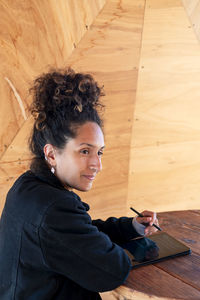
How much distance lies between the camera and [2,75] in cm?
219

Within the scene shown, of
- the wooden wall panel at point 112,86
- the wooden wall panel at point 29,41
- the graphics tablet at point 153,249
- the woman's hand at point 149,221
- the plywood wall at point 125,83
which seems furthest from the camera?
the wooden wall panel at point 112,86

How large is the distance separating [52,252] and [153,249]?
0.46m

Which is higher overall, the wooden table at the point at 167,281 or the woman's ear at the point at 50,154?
the woman's ear at the point at 50,154

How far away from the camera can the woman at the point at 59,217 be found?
1.18 meters

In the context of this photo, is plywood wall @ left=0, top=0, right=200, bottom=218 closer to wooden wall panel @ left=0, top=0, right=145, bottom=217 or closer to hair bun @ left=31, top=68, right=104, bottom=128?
wooden wall panel @ left=0, top=0, right=145, bottom=217

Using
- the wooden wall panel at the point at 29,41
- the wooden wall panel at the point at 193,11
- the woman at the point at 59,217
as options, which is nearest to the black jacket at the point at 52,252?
the woman at the point at 59,217

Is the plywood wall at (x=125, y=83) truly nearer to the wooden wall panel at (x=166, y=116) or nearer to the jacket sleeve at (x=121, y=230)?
the wooden wall panel at (x=166, y=116)

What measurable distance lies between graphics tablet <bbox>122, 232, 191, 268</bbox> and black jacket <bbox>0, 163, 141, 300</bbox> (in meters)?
0.13

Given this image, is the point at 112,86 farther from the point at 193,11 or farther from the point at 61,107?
the point at 61,107

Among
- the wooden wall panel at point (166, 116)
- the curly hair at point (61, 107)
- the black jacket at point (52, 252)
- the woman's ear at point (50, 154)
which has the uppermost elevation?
the curly hair at point (61, 107)

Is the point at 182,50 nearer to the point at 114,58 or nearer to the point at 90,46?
the point at 114,58

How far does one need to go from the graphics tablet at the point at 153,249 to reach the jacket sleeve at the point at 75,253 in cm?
15

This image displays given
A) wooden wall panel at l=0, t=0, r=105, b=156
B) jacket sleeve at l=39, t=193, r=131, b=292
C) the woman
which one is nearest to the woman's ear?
the woman

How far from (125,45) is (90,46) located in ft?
0.94
